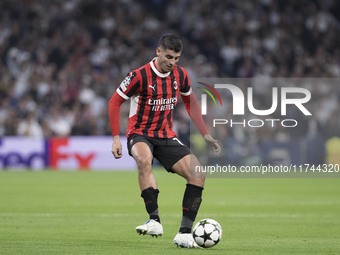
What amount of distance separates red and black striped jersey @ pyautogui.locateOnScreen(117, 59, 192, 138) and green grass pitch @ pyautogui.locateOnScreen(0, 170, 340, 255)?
120 cm

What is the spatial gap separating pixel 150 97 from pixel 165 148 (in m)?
0.56

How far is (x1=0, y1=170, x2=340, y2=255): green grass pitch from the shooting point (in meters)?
9.05

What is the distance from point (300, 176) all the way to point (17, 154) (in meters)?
7.77

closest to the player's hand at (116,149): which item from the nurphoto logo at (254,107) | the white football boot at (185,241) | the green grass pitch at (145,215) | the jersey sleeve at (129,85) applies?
the jersey sleeve at (129,85)

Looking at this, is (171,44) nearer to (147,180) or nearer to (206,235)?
(147,180)

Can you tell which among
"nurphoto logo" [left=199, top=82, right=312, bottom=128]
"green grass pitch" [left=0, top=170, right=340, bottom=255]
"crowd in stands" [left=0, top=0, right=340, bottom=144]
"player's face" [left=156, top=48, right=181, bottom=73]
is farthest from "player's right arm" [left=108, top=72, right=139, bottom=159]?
"crowd in stands" [left=0, top=0, right=340, bottom=144]

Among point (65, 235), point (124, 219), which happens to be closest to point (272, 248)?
point (65, 235)

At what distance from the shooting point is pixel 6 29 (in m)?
28.1

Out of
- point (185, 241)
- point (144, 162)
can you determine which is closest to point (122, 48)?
point (144, 162)

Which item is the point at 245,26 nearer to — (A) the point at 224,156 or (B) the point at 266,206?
(A) the point at 224,156

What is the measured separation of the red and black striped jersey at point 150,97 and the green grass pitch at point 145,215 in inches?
47.3

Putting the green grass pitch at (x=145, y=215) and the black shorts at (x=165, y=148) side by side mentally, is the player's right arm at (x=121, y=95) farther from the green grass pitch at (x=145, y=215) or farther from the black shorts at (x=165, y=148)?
the green grass pitch at (x=145, y=215)

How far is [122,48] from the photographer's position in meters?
28.1

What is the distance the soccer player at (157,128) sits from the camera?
30.2 ft
